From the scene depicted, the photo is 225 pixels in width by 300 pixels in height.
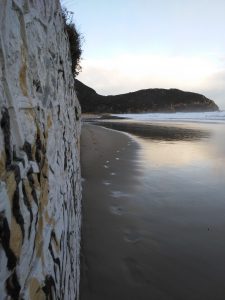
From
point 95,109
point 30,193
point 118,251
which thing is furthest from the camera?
point 95,109

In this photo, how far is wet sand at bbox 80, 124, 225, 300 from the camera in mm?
2693

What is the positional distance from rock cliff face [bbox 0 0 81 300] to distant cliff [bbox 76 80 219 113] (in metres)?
75.2

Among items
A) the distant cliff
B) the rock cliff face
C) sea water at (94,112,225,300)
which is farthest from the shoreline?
the distant cliff

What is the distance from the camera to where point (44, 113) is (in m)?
1.90

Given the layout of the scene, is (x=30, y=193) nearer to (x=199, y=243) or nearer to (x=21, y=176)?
(x=21, y=176)

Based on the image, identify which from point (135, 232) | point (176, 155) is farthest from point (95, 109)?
point (135, 232)

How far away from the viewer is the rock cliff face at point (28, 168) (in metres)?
1.16

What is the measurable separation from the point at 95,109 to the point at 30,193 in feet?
261

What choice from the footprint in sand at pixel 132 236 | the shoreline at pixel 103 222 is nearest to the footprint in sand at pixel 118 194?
the shoreline at pixel 103 222

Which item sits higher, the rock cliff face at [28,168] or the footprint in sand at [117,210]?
the rock cliff face at [28,168]

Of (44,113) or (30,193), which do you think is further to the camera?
(44,113)

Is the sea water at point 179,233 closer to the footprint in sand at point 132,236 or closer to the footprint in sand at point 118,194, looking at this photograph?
the footprint in sand at point 132,236

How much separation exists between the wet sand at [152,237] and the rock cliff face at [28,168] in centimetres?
85

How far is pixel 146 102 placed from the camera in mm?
86375
